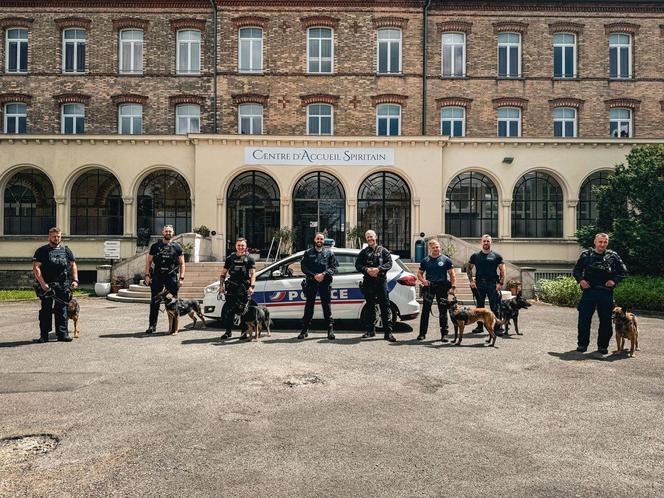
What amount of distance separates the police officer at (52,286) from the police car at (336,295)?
2.72 m

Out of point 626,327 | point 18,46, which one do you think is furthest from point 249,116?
point 626,327

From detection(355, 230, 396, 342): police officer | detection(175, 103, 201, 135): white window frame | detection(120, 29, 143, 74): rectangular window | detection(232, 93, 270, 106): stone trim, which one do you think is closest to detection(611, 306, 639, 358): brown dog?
detection(355, 230, 396, 342): police officer

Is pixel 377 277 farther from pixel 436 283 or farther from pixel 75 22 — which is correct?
pixel 75 22

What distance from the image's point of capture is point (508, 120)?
23.3 metres

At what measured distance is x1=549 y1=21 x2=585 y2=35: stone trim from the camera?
23125mm

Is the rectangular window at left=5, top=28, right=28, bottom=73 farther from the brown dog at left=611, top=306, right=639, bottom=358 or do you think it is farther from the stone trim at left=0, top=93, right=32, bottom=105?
the brown dog at left=611, top=306, right=639, bottom=358

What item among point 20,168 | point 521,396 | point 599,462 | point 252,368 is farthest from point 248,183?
point 599,462

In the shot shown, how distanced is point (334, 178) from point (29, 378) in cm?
1726

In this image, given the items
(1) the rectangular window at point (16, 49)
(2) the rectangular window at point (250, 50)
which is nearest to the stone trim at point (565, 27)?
(2) the rectangular window at point (250, 50)

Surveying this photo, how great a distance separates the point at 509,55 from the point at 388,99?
6.19m

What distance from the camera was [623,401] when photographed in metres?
5.47

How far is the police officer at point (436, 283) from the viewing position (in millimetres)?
9078

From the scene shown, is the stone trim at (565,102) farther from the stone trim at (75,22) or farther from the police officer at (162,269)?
the stone trim at (75,22)

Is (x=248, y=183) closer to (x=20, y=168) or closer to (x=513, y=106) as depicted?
(x=20, y=168)
